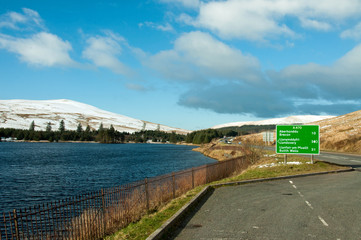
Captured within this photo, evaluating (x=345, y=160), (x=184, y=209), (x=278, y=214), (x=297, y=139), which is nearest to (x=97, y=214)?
Result: (x=184, y=209)

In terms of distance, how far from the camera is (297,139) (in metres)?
27.5

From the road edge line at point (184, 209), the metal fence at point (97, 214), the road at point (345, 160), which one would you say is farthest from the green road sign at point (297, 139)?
the metal fence at point (97, 214)

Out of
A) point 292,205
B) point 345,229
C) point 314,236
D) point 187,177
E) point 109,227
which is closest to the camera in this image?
point 314,236

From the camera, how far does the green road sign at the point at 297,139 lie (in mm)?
27203

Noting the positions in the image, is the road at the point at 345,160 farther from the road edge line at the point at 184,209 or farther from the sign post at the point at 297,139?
the road edge line at the point at 184,209

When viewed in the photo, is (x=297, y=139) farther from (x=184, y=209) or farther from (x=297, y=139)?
(x=184, y=209)

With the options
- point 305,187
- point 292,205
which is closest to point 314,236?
point 292,205

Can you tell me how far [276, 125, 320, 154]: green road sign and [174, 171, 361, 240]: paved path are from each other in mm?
10435

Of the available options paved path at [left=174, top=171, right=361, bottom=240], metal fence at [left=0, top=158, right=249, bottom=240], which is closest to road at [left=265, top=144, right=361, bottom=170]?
paved path at [left=174, top=171, right=361, bottom=240]

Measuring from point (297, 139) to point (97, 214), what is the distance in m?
21.5

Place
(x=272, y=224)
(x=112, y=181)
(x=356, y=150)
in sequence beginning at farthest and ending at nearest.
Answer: (x=356, y=150) < (x=112, y=181) < (x=272, y=224)

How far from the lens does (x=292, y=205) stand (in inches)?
484

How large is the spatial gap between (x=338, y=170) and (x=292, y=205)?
45.3 feet

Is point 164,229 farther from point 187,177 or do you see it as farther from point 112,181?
point 112,181
